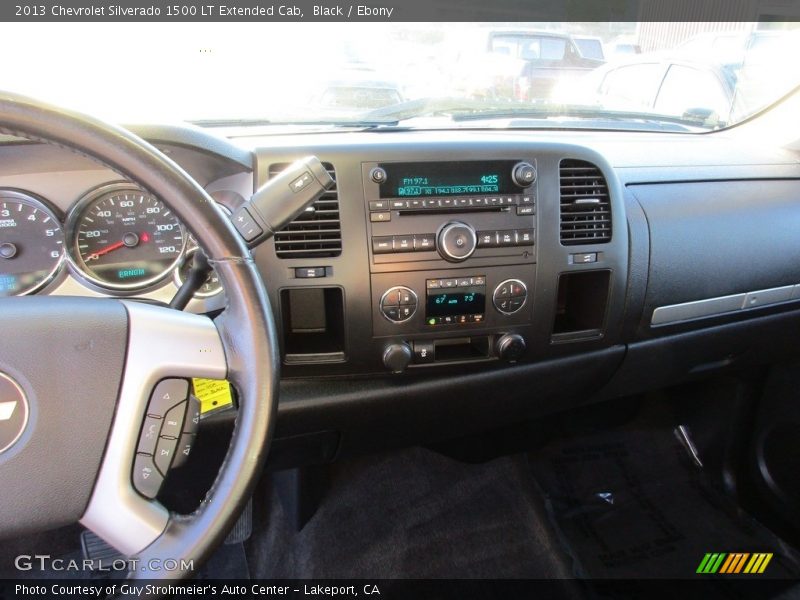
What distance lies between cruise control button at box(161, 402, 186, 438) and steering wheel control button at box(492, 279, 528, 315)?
73 centimetres

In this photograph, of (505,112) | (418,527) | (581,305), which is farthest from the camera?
(418,527)

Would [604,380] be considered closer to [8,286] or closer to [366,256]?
[366,256]

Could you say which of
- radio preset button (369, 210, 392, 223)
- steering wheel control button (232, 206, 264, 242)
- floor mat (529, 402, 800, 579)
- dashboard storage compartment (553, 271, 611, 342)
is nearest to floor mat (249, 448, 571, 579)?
floor mat (529, 402, 800, 579)

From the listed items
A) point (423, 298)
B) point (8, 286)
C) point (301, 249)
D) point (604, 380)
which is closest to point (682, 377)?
point (604, 380)

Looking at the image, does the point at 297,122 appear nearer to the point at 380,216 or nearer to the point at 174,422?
the point at 380,216

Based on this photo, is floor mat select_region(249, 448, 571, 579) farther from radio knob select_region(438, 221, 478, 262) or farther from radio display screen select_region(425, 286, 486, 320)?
radio knob select_region(438, 221, 478, 262)

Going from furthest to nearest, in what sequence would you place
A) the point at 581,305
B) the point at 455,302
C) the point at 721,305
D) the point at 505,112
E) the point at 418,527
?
the point at 418,527, the point at 505,112, the point at 721,305, the point at 581,305, the point at 455,302

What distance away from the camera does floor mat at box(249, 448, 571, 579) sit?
1.82m

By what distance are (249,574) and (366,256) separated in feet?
3.87

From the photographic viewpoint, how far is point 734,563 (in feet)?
6.06

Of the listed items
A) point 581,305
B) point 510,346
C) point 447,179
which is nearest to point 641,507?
point 581,305

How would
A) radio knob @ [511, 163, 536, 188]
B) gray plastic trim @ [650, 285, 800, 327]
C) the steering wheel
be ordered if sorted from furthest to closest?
gray plastic trim @ [650, 285, 800, 327]
radio knob @ [511, 163, 536, 188]
the steering wheel

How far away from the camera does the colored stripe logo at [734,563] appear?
5.97ft

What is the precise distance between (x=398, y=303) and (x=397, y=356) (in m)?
0.11
